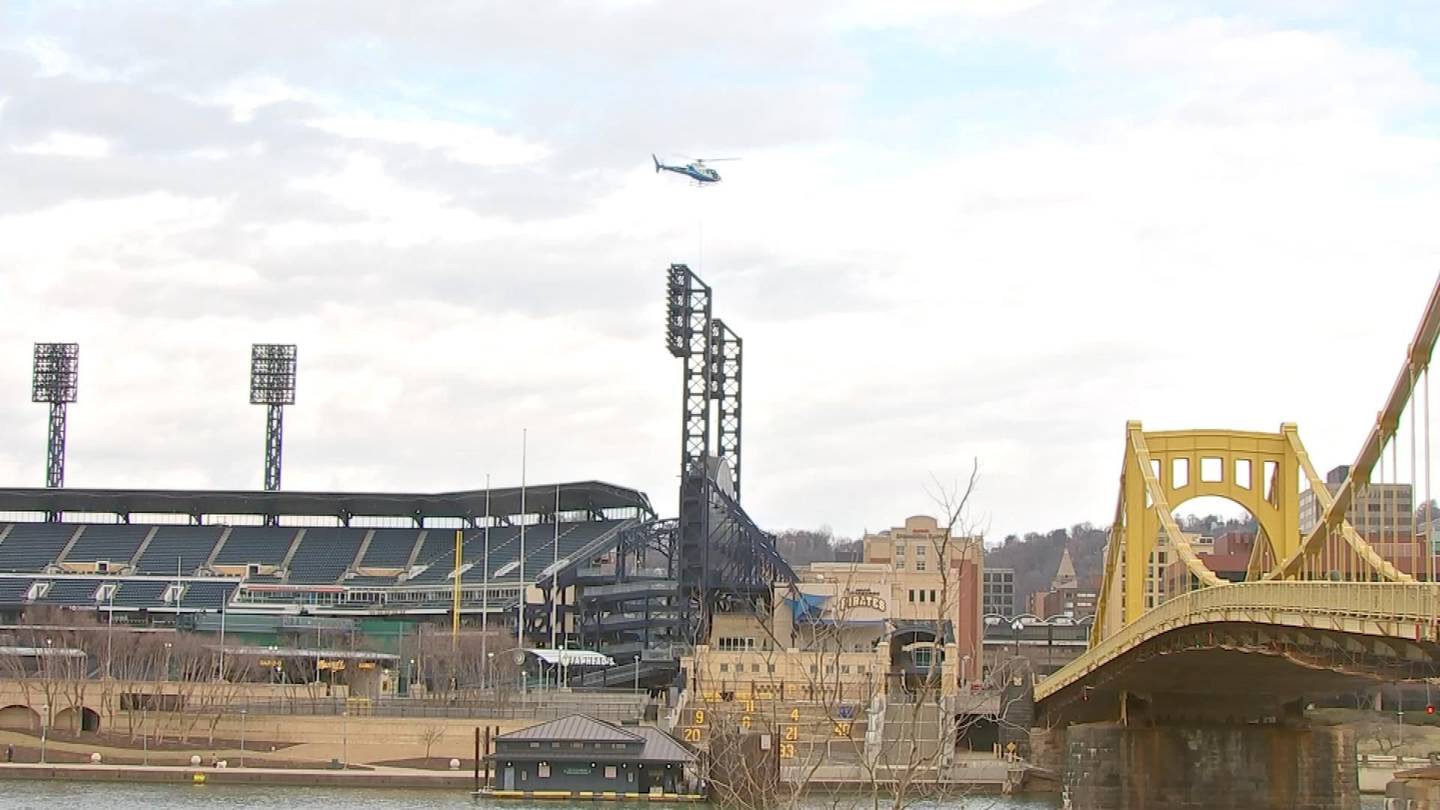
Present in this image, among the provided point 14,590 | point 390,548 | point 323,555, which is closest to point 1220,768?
point 390,548

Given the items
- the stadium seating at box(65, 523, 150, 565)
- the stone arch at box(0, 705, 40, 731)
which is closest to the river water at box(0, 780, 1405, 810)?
the stone arch at box(0, 705, 40, 731)

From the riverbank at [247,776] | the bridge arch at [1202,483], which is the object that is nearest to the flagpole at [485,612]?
the riverbank at [247,776]

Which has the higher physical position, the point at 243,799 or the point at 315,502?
the point at 315,502

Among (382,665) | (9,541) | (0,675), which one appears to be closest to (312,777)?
(0,675)

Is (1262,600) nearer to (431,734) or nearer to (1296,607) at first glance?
(1296,607)

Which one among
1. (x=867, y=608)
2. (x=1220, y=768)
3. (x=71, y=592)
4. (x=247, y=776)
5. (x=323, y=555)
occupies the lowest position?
(x=247, y=776)
